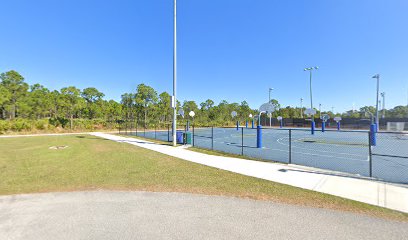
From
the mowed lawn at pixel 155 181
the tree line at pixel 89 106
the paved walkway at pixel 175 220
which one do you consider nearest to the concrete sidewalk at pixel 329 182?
the mowed lawn at pixel 155 181

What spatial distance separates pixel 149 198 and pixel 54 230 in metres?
2.00

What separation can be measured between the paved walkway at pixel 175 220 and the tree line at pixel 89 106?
3163 cm

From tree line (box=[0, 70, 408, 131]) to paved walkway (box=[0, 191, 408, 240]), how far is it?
104 feet

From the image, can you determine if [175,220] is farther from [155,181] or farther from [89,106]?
[89,106]

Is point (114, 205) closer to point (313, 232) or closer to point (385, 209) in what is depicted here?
point (313, 232)

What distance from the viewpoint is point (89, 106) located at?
53062 millimetres

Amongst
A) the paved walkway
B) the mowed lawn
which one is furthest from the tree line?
the paved walkway

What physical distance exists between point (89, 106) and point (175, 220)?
57945 mm

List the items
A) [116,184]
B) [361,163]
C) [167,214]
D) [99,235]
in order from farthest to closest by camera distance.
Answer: [361,163] → [116,184] → [167,214] → [99,235]

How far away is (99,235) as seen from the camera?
3.36 meters

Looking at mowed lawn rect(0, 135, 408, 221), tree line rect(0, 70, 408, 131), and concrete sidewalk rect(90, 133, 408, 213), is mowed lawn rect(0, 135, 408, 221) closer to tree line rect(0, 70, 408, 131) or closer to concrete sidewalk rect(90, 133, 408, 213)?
concrete sidewalk rect(90, 133, 408, 213)

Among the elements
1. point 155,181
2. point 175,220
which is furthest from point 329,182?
point 155,181

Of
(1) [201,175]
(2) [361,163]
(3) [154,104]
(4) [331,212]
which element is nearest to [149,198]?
(1) [201,175]

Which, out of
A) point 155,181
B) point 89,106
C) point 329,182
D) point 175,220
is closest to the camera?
point 175,220
